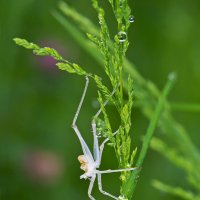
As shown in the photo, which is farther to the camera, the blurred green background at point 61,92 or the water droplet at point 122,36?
the blurred green background at point 61,92

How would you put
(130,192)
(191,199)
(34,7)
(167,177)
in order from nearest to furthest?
(130,192)
(191,199)
(167,177)
(34,7)

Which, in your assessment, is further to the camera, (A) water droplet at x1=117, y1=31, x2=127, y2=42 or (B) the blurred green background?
(B) the blurred green background

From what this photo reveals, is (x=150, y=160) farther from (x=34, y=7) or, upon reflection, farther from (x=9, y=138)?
(x=34, y=7)

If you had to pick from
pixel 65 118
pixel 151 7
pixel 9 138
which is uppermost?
pixel 151 7

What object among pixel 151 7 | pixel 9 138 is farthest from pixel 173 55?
pixel 9 138

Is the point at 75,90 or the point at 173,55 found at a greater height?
the point at 173,55

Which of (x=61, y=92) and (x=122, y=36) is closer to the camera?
(x=122, y=36)

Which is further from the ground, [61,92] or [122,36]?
[61,92]

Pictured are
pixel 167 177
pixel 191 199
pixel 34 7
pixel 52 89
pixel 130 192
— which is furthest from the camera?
pixel 34 7
